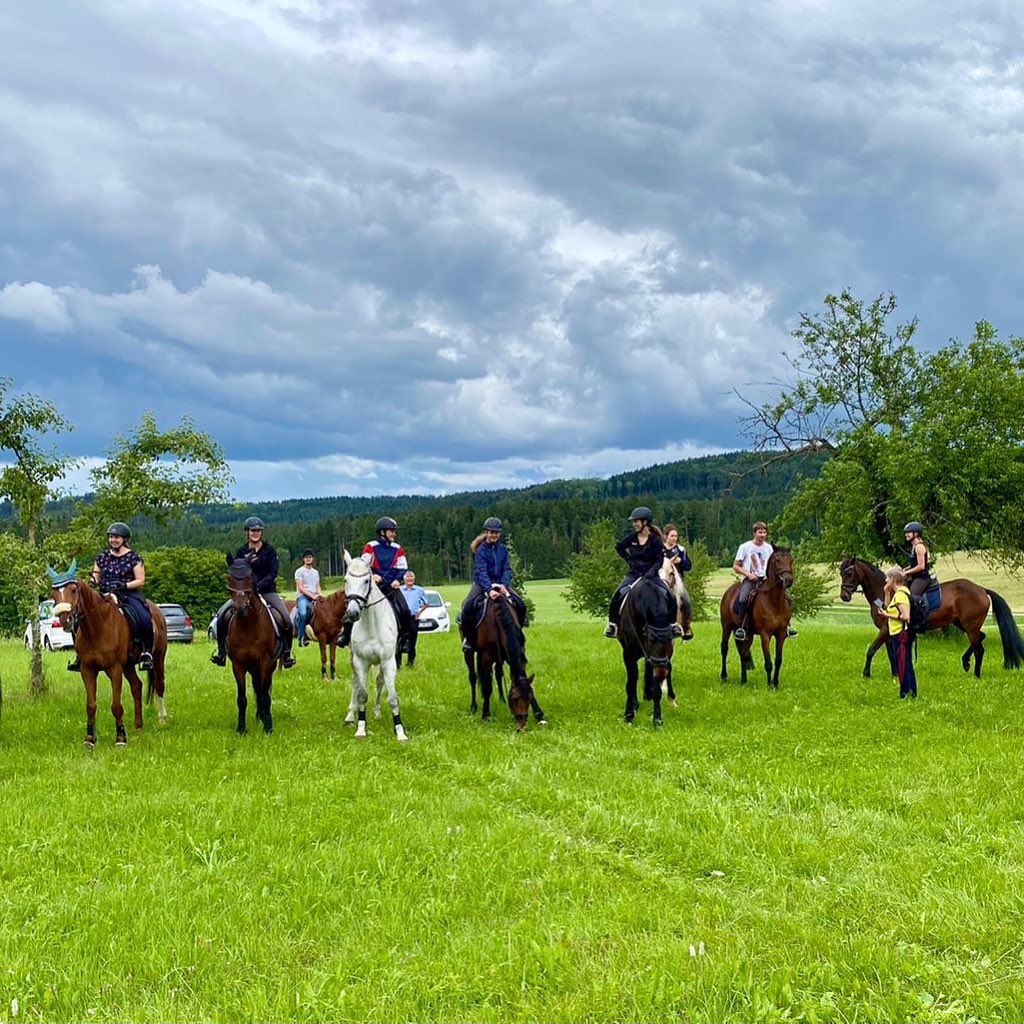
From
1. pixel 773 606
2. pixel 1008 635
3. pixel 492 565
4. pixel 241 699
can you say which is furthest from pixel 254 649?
pixel 1008 635

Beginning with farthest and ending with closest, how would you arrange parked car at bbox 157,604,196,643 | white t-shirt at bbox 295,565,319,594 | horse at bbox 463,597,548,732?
parked car at bbox 157,604,196,643, white t-shirt at bbox 295,565,319,594, horse at bbox 463,597,548,732

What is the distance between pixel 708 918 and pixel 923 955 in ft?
4.22

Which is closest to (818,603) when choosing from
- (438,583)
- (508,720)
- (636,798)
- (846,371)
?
(846,371)

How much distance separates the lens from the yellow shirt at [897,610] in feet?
44.8

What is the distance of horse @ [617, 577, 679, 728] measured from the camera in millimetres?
11570

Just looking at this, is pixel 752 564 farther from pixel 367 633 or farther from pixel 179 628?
pixel 179 628

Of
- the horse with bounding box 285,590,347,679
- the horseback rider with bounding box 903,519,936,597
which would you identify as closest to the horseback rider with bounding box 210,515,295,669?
the horse with bounding box 285,590,347,679

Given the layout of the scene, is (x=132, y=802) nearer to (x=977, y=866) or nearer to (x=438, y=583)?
(x=977, y=866)

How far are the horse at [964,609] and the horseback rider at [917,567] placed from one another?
2.47 ft

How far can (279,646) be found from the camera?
12.1 meters

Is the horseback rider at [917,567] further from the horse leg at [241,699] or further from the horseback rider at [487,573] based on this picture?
the horse leg at [241,699]

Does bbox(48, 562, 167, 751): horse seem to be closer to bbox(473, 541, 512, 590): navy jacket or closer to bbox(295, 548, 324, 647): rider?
bbox(473, 541, 512, 590): navy jacket

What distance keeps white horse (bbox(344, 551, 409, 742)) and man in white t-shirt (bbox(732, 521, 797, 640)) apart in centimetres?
757

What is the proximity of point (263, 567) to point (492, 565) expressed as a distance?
3820 millimetres
